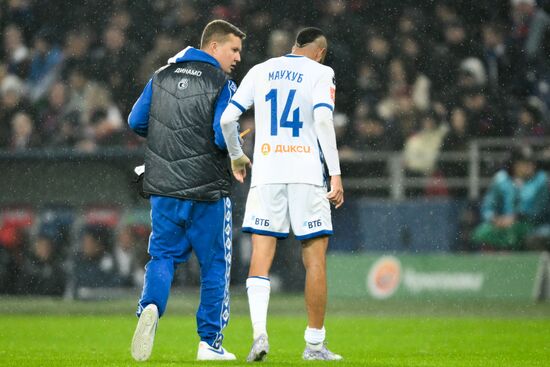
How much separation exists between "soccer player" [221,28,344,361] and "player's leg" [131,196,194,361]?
1.55 ft

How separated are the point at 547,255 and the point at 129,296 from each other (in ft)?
15.6

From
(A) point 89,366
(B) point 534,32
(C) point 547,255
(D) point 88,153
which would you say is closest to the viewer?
(A) point 89,366

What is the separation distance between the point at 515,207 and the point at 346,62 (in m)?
3.57

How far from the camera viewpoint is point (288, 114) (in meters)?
7.46

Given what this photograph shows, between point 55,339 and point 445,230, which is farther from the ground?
point 445,230

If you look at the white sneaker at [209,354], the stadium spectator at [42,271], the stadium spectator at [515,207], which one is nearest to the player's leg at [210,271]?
the white sneaker at [209,354]

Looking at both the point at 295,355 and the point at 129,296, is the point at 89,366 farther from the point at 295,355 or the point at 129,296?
the point at 129,296

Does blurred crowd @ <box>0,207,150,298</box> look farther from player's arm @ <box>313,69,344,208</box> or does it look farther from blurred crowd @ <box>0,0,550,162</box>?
player's arm @ <box>313,69,344,208</box>

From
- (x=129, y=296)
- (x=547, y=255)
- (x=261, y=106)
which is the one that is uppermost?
(x=261, y=106)

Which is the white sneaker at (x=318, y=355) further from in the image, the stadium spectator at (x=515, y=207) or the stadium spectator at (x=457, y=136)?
the stadium spectator at (x=457, y=136)

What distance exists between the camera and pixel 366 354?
8273 millimetres

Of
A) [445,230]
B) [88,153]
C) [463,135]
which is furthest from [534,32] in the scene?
[88,153]

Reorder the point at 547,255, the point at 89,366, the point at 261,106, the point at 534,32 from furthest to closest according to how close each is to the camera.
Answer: the point at 534,32
the point at 547,255
the point at 261,106
the point at 89,366

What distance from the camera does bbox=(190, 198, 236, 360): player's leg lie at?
24.1 ft
